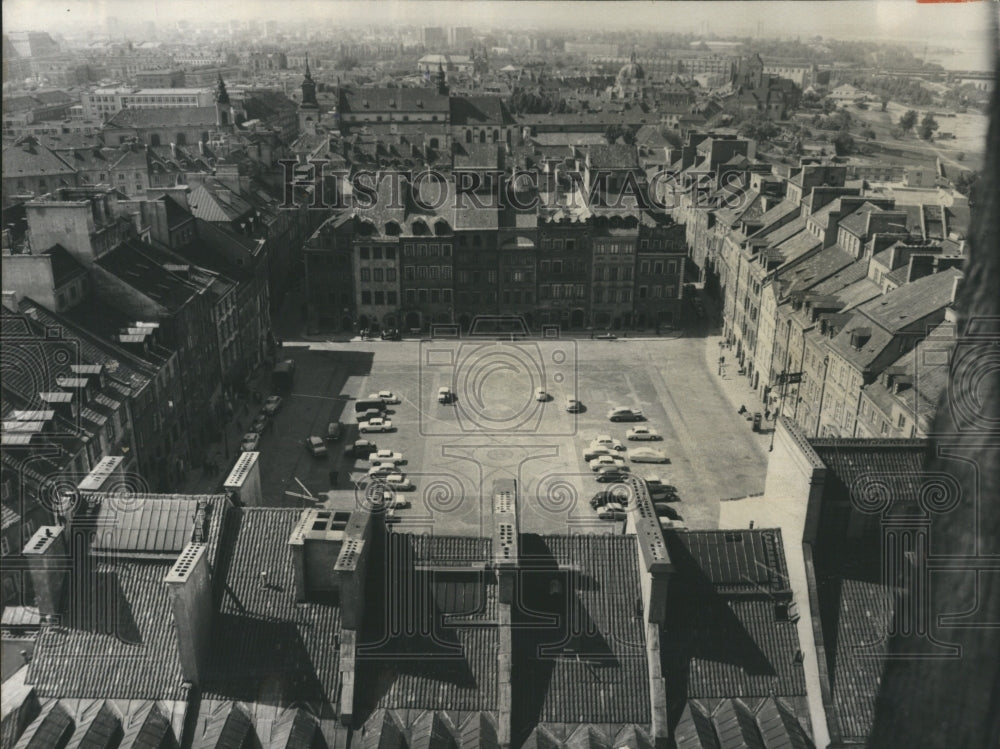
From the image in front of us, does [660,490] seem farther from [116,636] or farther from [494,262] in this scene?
[494,262]

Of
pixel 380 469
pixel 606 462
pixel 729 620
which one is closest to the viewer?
pixel 729 620

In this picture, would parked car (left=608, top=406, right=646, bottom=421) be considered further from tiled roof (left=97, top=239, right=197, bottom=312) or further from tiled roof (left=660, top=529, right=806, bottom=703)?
tiled roof (left=660, top=529, right=806, bottom=703)

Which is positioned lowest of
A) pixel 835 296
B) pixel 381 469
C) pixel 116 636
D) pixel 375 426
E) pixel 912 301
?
pixel 381 469

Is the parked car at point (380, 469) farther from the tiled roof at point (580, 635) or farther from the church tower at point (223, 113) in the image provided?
the church tower at point (223, 113)

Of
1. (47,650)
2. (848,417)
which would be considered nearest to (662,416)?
(848,417)

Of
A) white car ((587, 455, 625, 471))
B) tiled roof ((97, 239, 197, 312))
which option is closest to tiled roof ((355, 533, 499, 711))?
white car ((587, 455, 625, 471))

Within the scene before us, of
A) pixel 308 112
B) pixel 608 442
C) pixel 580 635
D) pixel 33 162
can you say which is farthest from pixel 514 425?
pixel 308 112
